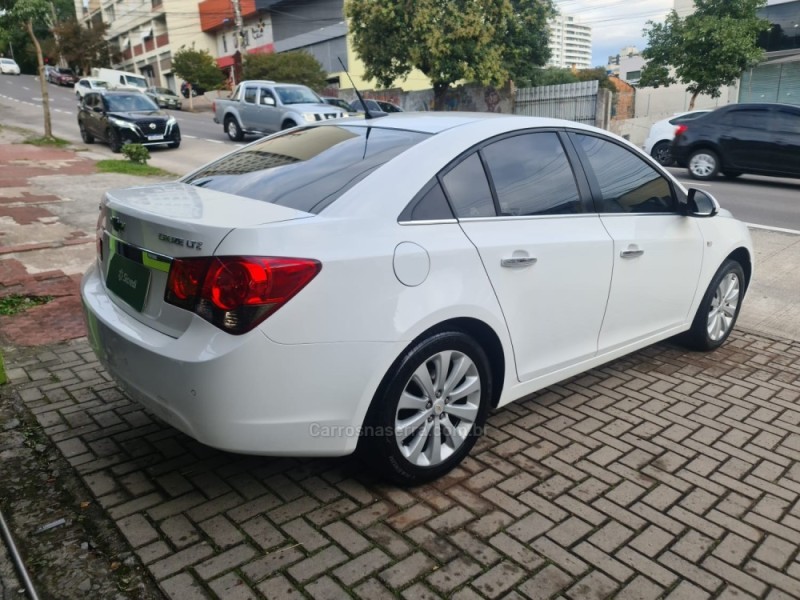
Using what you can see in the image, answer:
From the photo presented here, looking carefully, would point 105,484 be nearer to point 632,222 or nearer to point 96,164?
point 632,222

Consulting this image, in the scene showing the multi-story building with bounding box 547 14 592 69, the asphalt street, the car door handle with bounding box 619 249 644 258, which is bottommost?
the asphalt street

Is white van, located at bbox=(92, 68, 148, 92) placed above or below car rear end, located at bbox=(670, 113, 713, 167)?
above

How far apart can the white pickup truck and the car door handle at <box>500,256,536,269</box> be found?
16.0 m

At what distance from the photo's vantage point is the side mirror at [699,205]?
14.1 feet

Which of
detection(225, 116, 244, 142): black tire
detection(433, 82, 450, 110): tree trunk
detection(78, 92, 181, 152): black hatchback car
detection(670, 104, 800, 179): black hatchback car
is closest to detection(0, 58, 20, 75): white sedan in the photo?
detection(433, 82, 450, 110): tree trunk

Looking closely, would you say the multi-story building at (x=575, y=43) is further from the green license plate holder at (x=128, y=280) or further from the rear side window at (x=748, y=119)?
the green license plate holder at (x=128, y=280)

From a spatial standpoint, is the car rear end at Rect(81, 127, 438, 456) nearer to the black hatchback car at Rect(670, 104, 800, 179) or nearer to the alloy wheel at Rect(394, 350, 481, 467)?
the alloy wheel at Rect(394, 350, 481, 467)

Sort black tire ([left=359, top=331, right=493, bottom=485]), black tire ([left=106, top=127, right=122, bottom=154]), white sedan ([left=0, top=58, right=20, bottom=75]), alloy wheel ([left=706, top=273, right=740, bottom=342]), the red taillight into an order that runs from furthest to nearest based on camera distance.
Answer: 1. white sedan ([left=0, top=58, right=20, bottom=75])
2. black tire ([left=106, top=127, right=122, bottom=154])
3. alloy wheel ([left=706, top=273, right=740, bottom=342])
4. black tire ([left=359, top=331, right=493, bottom=485])
5. the red taillight

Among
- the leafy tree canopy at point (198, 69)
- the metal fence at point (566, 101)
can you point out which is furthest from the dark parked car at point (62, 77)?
the metal fence at point (566, 101)

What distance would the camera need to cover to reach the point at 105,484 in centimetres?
306

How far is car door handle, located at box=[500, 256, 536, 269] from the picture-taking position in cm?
316

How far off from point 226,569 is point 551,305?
1.93 m

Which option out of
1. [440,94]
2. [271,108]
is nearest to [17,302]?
[271,108]

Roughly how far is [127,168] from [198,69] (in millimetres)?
33782
